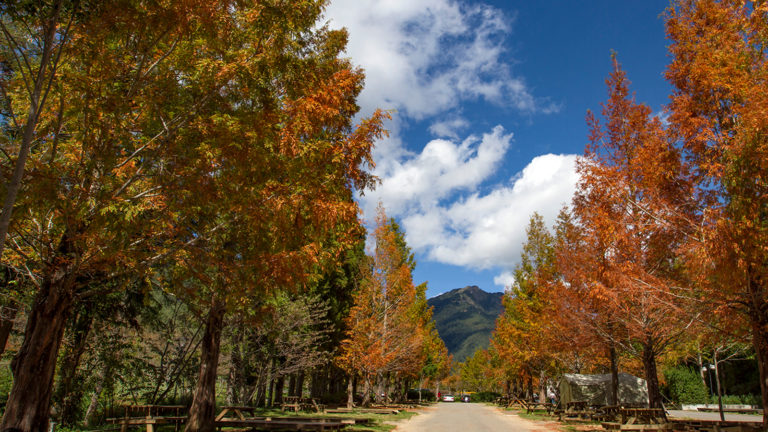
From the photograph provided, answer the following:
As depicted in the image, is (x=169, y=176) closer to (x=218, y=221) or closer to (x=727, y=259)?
(x=218, y=221)

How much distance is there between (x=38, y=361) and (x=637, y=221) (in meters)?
13.3

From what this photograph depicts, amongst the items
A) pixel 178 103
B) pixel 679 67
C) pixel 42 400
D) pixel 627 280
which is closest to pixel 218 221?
pixel 178 103

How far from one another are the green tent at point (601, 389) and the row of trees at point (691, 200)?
12.0 meters

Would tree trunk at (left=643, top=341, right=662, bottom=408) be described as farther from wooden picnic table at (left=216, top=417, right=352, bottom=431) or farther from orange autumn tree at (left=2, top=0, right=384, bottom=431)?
orange autumn tree at (left=2, top=0, right=384, bottom=431)

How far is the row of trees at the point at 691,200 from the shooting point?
7.62 meters

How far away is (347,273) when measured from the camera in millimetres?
28062

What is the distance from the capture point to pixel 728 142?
8.98 m

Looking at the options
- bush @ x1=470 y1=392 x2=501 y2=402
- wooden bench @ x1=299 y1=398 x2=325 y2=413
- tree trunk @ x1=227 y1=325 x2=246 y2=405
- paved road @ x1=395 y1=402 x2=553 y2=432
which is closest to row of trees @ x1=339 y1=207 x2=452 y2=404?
wooden bench @ x1=299 y1=398 x2=325 y2=413

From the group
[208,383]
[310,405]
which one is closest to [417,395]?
[310,405]

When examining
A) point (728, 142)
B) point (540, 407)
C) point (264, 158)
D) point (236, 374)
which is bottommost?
point (540, 407)

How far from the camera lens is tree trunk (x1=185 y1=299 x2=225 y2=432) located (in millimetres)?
10664

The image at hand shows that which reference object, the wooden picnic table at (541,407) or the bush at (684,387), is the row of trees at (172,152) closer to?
the wooden picnic table at (541,407)

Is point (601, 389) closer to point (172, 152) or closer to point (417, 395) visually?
point (172, 152)

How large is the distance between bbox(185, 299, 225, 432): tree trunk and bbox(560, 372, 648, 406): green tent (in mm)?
23188
